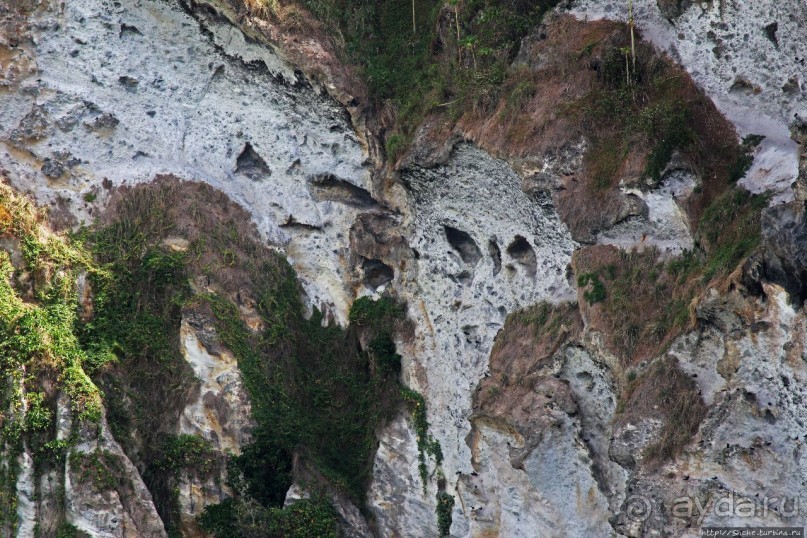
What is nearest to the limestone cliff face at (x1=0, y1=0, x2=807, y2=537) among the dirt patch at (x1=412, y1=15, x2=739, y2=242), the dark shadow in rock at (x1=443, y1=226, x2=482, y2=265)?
the dark shadow in rock at (x1=443, y1=226, x2=482, y2=265)

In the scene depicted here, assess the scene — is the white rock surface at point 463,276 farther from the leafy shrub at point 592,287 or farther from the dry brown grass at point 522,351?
the leafy shrub at point 592,287

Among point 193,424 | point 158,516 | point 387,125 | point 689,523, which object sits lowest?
point 689,523

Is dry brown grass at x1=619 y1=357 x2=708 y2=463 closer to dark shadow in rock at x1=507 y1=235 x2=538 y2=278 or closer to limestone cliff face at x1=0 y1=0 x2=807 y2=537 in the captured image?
limestone cliff face at x1=0 y1=0 x2=807 y2=537

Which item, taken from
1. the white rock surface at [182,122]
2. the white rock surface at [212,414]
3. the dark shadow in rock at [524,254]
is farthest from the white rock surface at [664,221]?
the white rock surface at [212,414]

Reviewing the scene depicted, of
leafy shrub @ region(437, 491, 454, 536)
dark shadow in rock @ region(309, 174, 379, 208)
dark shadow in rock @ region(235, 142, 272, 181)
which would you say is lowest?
leafy shrub @ region(437, 491, 454, 536)

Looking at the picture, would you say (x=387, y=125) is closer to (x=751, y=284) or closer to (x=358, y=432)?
(x=358, y=432)

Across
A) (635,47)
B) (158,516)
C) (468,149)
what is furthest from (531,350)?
(158,516)
